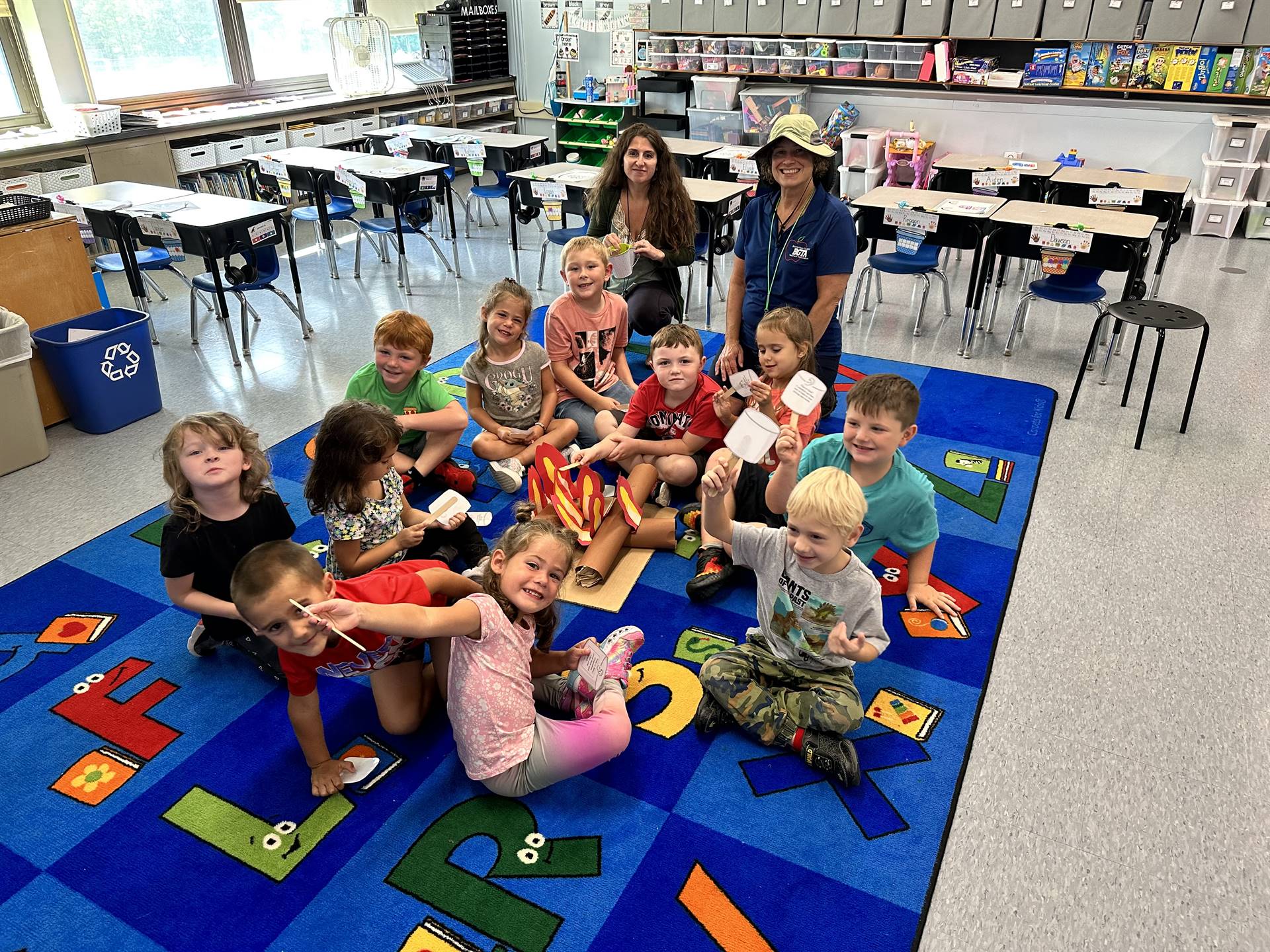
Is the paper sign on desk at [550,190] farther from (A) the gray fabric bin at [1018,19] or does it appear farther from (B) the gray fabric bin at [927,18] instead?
(A) the gray fabric bin at [1018,19]

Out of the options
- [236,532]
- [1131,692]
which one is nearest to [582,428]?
[236,532]

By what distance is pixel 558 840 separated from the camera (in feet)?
5.88

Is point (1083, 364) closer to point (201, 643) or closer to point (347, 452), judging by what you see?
point (347, 452)

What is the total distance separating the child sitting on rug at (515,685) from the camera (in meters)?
1.76

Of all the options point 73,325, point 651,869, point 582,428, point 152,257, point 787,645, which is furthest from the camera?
point 152,257

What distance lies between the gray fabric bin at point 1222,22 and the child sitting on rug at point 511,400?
18.5 feet

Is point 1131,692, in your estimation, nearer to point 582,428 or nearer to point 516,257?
point 582,428

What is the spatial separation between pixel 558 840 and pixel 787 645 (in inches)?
27.3

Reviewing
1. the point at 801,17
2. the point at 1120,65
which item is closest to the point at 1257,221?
the point at 1120,65

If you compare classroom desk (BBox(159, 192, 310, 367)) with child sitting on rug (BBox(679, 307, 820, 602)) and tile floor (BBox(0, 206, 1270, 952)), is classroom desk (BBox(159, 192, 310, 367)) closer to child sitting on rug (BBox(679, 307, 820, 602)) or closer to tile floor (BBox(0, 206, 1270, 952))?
tile floor (BBox(0, 206, 1270, 952))

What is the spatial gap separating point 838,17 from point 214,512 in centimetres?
676

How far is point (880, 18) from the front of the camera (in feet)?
22.2

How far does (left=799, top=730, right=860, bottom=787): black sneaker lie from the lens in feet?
6.27

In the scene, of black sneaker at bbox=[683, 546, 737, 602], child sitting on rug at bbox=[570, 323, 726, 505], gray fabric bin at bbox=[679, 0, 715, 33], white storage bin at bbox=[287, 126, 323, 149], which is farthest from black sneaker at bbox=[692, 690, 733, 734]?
gray fabric bin at bbox=[679, 0, 715, 33]
